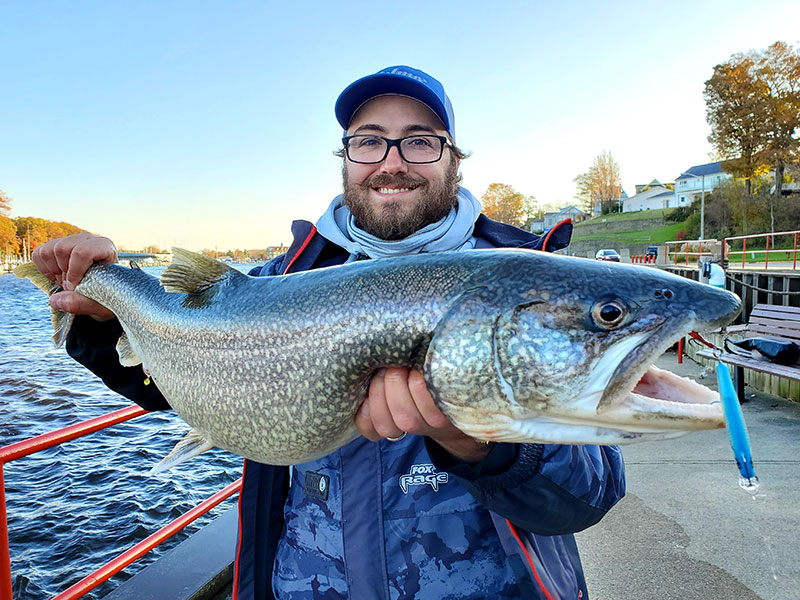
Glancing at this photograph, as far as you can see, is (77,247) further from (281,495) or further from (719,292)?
(719,292)

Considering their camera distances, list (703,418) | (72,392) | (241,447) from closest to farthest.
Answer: (703,418)
(241,447)
(72,392)

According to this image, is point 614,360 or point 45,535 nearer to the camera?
point 614,360

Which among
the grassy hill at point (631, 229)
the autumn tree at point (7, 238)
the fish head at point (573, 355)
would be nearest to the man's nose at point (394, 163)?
the fish head at point (573, 355)

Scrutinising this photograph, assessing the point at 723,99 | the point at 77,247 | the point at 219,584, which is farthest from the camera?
the point at 723,99

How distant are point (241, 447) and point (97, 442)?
1276 centimetres

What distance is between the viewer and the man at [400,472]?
1928 mm

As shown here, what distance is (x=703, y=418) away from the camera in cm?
145

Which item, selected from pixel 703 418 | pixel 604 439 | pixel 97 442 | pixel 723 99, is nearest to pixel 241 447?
pixel 604 439

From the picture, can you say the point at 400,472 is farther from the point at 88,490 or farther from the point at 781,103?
the point at 781,103

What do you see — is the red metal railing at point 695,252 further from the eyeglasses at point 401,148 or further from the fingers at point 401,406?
the fingers at point 401,406

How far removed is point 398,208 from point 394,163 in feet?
0.95

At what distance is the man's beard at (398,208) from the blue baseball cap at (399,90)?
0.43 m

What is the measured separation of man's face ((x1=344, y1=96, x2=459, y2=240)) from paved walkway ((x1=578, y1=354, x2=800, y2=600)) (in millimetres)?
2879

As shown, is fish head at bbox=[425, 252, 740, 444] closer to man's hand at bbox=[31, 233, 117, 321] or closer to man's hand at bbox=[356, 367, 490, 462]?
man's hand at bbox=[356, 367, 490, 462]
